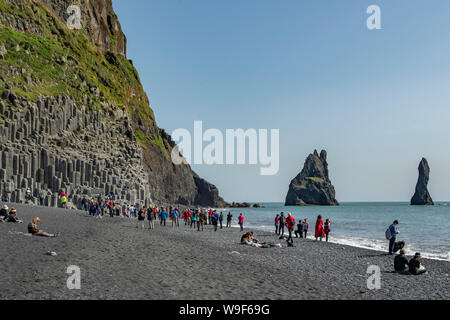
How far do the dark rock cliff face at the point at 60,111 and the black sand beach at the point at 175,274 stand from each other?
32768 mm

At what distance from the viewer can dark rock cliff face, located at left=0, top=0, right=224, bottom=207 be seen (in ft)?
167

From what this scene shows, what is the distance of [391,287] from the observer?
46.9 feet

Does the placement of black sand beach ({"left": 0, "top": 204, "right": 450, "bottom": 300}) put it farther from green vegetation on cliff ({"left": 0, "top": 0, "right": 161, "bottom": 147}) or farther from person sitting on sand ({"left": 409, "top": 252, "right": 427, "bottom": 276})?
green vegetation on cliff ({"left": 0, "top": 0, "right": 161, "bottom": 147})

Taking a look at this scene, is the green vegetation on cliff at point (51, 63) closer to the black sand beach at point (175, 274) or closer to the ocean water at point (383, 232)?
the ocean water at point (383, 232)

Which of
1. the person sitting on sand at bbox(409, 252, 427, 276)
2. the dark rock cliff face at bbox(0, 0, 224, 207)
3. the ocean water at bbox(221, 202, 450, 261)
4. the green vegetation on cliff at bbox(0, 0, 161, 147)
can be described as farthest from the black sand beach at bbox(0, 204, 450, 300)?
the green vegetation on cliff at bbox(0, 0, 161, 147)

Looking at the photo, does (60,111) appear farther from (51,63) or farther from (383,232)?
(383,232)

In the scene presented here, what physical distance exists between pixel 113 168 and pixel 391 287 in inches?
2281

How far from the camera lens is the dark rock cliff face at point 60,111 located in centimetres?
5094

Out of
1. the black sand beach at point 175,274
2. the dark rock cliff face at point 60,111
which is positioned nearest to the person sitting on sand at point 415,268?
the black sand beach at point 175,274

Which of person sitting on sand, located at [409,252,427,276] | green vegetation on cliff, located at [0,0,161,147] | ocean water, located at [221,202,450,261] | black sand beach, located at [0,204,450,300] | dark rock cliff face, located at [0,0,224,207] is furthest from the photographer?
green vegetation on cliff, located at [0,0,161,147]

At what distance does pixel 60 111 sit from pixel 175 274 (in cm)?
5350

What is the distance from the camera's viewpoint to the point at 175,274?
13.5m

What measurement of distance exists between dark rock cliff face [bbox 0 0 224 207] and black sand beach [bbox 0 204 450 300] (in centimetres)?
3277
